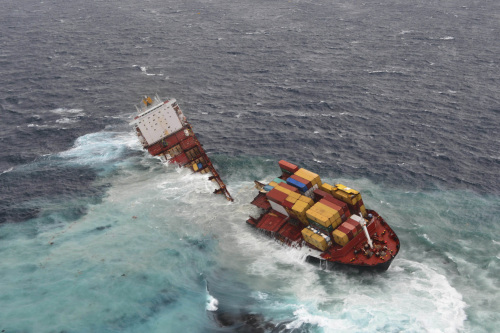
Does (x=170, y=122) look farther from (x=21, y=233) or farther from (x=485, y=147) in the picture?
(x=485, y=147)

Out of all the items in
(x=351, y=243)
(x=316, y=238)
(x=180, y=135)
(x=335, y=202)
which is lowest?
(x=351, y=243)

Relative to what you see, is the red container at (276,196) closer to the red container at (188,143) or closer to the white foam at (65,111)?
the red container at (188,143)

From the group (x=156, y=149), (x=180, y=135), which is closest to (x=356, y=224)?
(x=180, y=135)

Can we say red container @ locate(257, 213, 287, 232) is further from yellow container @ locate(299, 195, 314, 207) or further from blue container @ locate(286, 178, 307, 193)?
blue container @ locate(286, 178, 307, 193)

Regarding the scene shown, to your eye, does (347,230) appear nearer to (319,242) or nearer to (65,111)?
(319,242)

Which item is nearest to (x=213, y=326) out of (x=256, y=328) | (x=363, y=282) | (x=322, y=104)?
(x=256, y=328)
